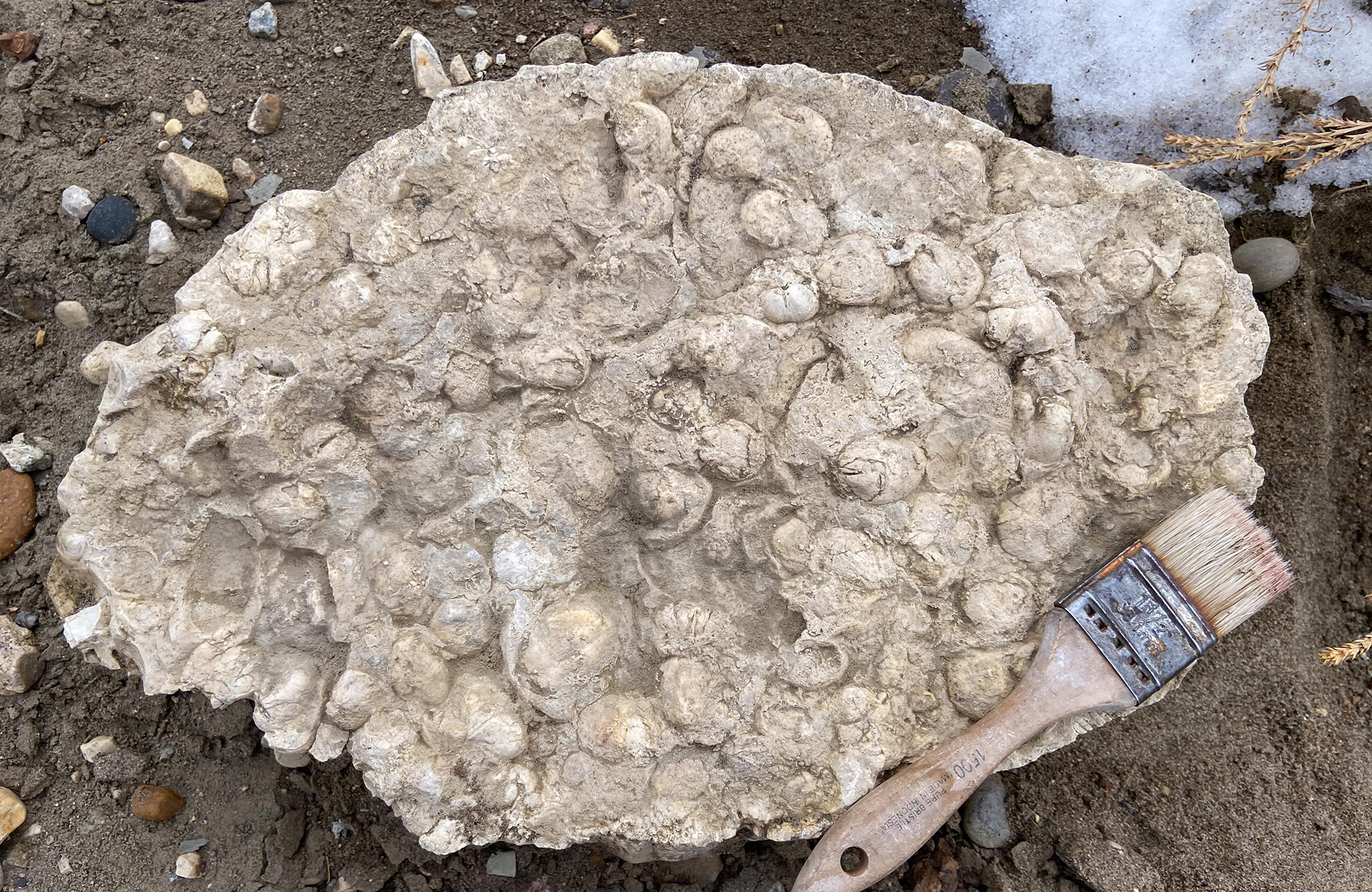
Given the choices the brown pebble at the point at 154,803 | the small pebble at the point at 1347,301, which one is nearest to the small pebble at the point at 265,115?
the brown pebble at the point at 154,803

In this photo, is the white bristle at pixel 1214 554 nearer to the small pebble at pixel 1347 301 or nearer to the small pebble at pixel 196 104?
the small pebble at pixel 1347 301

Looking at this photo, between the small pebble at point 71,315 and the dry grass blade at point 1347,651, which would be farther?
the small pebble at point 71,315

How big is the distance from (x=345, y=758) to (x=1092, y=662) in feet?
7.14

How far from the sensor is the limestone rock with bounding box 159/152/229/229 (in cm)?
302

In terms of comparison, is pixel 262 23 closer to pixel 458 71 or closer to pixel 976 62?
pixel 458 71

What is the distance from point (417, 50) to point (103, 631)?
206 centimetres

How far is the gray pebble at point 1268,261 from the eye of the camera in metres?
2.98

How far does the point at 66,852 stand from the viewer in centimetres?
287

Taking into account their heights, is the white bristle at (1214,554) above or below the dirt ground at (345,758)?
above

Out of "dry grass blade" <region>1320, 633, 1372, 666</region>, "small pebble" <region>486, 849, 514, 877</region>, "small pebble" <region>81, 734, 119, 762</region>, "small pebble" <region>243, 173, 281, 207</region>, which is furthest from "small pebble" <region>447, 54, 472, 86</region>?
"dry grass blade" <region>1320, 633, 1372, 666</region>

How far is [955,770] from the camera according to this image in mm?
2248

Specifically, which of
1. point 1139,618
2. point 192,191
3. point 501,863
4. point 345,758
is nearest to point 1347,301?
point 1139,618

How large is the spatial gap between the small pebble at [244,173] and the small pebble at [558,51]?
3.29 ft

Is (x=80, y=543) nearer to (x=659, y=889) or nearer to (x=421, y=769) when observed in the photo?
(x=421, y=769)
